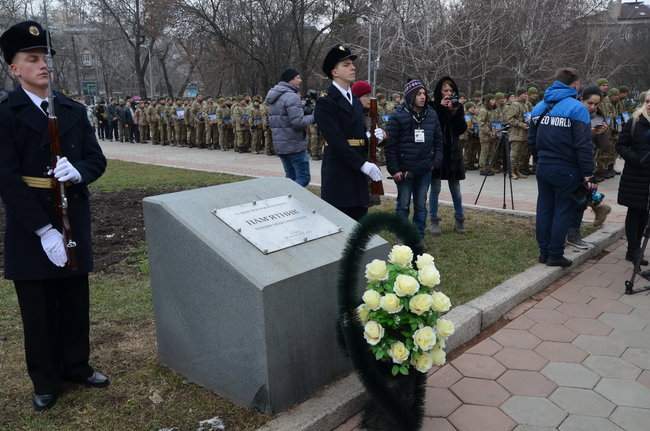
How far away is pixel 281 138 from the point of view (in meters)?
7.76

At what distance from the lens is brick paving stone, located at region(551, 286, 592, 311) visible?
16.0 ft

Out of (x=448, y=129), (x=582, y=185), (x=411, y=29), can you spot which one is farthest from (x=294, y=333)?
(x=411, y=29)

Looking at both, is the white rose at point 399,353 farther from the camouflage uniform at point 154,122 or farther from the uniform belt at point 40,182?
the camouflage uniform at point 154,122

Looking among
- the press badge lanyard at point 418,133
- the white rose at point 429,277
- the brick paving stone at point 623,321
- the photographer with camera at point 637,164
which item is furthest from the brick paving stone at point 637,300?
the white rose at point 429,277

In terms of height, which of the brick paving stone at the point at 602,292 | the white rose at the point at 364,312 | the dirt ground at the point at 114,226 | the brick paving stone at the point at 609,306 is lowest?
the brick paving stone at the point at 609,306

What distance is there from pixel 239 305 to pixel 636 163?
429 cm

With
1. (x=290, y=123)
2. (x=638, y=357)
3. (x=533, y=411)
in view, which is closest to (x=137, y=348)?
(x=533, y=411)

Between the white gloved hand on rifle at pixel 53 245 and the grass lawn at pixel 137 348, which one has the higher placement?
the white gloved hand on rifle at pixel 53 245

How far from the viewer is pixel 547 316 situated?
4.54 metres

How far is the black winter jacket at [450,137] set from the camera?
6.71 meters

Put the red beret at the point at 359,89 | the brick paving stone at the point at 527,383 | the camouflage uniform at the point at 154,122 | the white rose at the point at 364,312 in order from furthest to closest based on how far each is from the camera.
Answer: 1. the camouflage uniform at the point at 154,122
2. the red beret at the point at 359,89
3. the brick paving stone at the point at 527,383
4. the white rose at the point at 364,312

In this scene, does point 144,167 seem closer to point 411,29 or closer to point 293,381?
point 411,29

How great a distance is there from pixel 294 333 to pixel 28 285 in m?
1.42

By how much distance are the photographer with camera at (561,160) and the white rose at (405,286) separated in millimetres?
3245
